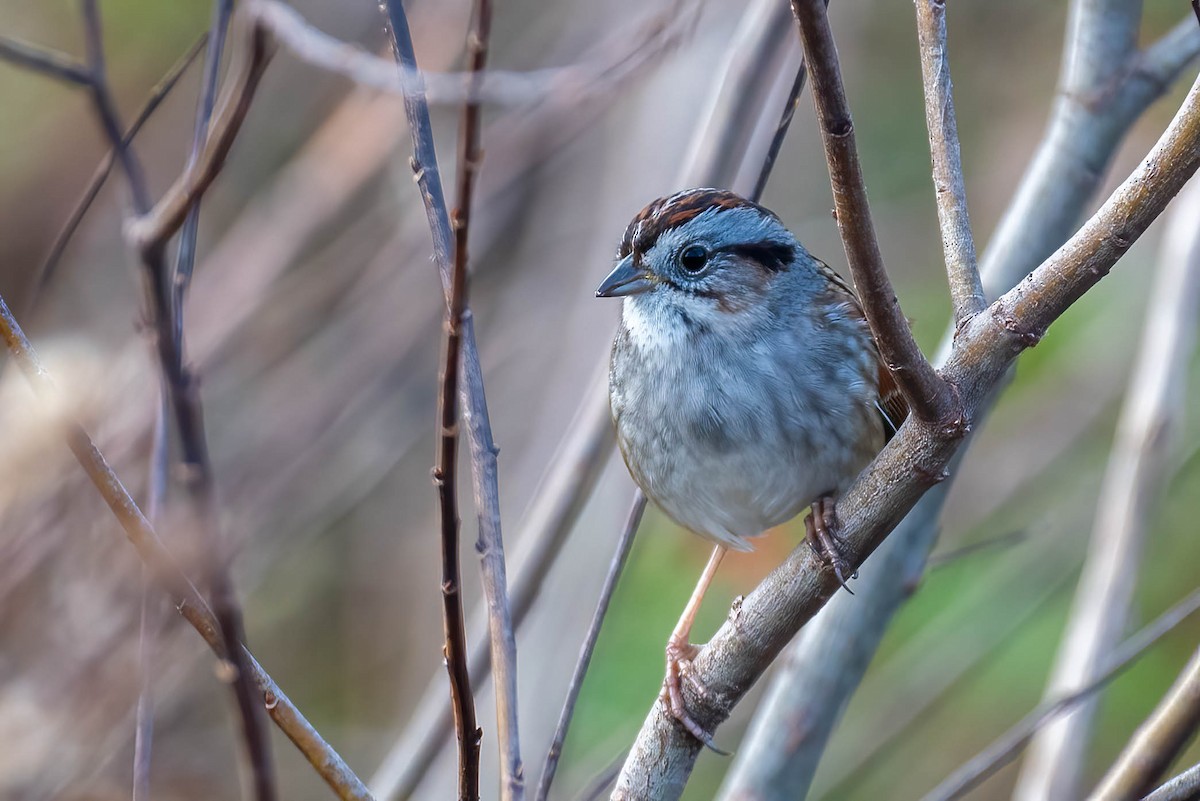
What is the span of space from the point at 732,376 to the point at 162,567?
138 centimetres

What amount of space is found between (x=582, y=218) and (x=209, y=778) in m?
2.30

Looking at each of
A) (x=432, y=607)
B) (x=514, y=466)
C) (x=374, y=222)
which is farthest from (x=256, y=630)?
(x=374, y=222)

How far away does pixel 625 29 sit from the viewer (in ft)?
11.9

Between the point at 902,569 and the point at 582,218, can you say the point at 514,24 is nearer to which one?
the point at 582,218

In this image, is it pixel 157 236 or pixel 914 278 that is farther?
pixel 914 278

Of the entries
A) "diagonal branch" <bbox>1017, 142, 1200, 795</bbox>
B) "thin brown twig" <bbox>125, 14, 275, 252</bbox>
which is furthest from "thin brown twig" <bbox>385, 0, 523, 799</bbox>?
"diagonal branch" <bbox>1017, 142, 1200, 795</bbox>

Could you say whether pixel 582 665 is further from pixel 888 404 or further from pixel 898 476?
pixel 888 404

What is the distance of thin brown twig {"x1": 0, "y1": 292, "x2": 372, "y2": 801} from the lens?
140 cm

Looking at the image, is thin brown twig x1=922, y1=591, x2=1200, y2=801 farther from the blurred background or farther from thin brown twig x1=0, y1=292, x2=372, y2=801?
thin brown twig x1=0, y1=292, x2=372, y2=801

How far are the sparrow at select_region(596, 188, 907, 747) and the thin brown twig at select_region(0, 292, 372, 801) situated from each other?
93cm

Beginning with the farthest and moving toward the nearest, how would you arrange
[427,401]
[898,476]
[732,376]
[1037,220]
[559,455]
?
1. [427,401]
2. [559,455]
3. [1037,220]
4. [732,376]
5. [898,476]

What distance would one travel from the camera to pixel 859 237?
1.62 meters

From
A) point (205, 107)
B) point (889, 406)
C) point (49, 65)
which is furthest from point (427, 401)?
point (49, 65)

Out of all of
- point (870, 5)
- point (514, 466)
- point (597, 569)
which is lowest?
point (597, 569)
